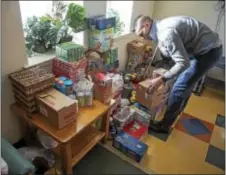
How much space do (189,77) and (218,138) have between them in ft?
2.76

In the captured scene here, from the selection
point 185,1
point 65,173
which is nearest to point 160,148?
point 65,173

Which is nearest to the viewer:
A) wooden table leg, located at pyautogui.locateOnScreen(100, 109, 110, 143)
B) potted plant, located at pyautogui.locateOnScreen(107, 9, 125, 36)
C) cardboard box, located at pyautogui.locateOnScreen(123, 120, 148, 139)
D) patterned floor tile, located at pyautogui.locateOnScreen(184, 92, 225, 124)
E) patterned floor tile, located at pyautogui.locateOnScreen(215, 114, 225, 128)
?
wooden table leg, located at pyautogui.locateOnScreen(100, 109, 110, 143)

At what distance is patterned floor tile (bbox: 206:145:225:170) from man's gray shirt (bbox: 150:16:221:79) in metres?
0.89

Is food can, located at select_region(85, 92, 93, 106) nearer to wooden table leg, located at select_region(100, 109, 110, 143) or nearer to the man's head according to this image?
wooden table leg, located at select_region(100, 109, 110, 143)

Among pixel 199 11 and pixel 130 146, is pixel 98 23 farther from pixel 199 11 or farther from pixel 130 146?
pixel 199 11

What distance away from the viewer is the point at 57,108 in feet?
4.39

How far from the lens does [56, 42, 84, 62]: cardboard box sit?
1.67 metres

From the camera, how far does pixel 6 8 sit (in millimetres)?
1356

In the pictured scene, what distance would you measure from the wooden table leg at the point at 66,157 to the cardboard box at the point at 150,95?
1024 millimetres

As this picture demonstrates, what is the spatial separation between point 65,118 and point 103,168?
2.06 feet

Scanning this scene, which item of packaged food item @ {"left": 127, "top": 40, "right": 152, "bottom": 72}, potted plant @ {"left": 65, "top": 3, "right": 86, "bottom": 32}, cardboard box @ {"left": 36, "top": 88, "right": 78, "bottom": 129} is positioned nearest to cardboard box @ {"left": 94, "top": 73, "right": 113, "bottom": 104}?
cardboard box @ {"left": 36, "top": 88, "right": 78, "bottom": 129}

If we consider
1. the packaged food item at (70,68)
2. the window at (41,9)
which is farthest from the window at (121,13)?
the packaged food item at (70,68)

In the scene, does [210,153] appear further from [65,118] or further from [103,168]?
[65,118]

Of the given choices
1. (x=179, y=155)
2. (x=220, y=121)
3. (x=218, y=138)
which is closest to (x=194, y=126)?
(x=218, y=138)
